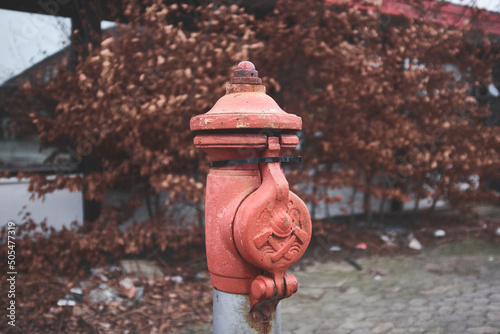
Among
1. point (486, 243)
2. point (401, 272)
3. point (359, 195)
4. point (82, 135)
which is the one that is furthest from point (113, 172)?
point (486, 243)

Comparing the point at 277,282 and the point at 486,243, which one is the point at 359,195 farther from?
the point at 277,282

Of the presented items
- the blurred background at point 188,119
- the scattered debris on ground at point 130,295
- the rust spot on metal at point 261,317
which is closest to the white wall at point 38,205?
the blurred background at point 188,119

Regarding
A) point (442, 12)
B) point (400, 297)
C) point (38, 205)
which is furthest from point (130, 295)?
point (442, 12)

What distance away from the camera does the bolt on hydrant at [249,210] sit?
1.90 meters

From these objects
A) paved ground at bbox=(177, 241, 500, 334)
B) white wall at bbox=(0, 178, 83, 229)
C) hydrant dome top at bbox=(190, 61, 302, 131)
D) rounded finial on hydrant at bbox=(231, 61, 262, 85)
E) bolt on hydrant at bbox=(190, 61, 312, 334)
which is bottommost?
paved ground at bbox=(177, 241, 500, 334)

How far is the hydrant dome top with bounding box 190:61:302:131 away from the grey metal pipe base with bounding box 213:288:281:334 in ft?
2.79

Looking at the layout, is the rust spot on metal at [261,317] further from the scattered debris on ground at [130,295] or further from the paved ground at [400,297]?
the scattered debris on ground at [130,295]

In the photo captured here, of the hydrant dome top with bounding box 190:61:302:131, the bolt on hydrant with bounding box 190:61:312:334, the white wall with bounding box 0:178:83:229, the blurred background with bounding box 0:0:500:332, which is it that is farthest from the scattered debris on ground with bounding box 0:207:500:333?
the hydrant dome top with bounding box 190:61:302:131

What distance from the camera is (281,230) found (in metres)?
1.93

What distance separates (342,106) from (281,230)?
3743 millimetres

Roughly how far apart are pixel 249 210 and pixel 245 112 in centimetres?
45

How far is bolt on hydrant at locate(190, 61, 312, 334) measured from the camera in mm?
1901

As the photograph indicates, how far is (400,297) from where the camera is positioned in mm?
4234

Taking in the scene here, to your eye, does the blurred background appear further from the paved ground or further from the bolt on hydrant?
the bolt on hydrant
